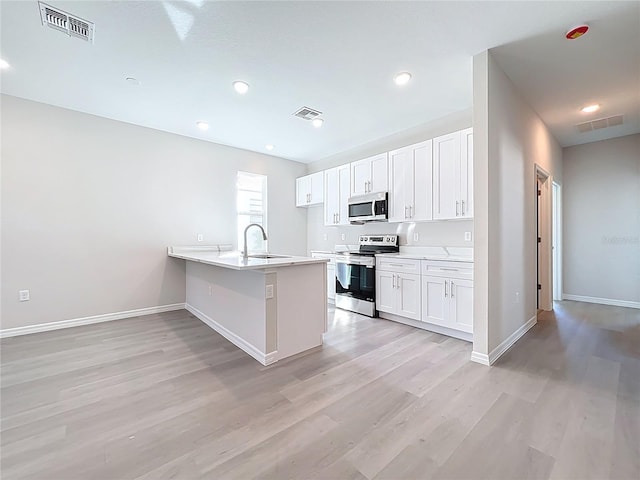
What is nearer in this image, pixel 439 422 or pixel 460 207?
pixel 439 422

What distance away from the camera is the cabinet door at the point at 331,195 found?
502cm

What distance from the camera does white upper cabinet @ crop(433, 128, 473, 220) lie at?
323cm

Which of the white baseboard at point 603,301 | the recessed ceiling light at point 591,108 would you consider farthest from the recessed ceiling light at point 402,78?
the white baseboard at point 603,301

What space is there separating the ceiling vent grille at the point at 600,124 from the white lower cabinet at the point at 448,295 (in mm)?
3174

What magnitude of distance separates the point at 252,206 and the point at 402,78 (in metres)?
3.51

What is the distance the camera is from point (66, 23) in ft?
6.95

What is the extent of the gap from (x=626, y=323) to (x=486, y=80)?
368 centimetres

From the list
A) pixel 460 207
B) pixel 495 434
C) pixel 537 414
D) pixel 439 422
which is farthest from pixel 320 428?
pixel 460 207

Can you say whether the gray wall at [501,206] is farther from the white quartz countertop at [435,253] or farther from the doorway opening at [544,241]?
the doorway opening at [544,241]

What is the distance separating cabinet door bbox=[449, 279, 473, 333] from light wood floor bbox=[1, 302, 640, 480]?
0.66 feet

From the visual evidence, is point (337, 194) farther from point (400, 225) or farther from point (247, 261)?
point (247, 261)

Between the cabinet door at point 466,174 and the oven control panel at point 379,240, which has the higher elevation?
the cabinet door at point 466,174

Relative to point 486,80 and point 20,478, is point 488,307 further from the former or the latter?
point 20,478

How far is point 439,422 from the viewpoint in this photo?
1.69 metres
